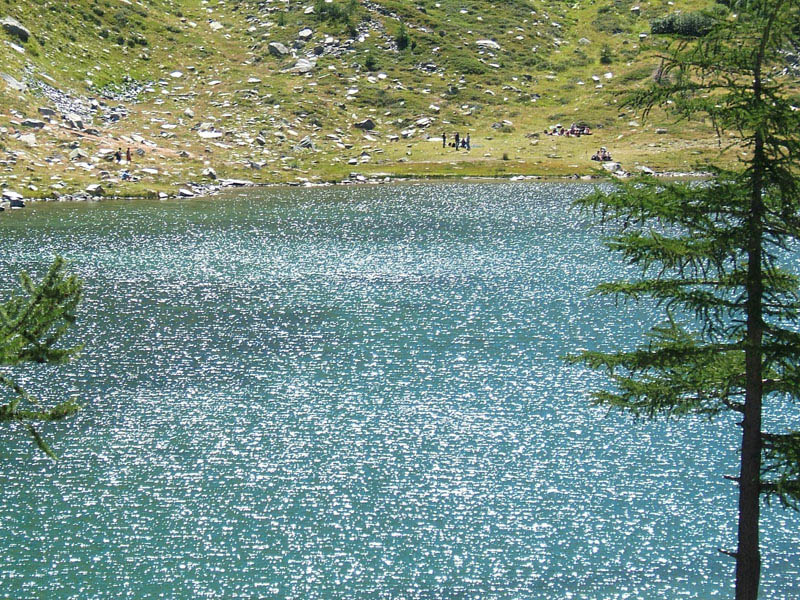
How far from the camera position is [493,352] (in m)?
49.8

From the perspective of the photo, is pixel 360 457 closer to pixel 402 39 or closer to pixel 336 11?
pixel 402 39

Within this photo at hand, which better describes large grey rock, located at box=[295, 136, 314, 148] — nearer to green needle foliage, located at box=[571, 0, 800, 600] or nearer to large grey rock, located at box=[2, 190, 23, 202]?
large grey rock, located at box=[2, 190, 23, 202]

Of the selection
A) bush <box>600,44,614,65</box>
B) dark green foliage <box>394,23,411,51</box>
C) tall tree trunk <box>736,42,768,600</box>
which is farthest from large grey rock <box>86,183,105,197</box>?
tall tree trunk <box>736,42,768,600</box>

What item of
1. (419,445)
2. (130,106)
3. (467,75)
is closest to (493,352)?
(419,445)

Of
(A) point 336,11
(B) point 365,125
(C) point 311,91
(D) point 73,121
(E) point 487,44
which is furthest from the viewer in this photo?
(E) point 487,44

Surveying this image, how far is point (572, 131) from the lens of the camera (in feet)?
446

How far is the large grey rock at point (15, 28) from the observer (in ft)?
407

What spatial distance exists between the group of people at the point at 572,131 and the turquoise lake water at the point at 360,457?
7258 centimetres

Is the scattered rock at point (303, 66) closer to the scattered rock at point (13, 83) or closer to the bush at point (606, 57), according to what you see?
the scattered rock at point (13, 83)

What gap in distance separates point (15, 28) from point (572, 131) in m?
86.9

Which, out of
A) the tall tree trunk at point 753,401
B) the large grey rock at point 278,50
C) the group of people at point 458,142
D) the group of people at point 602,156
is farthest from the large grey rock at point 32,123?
the tall tree trunk at point 753,401

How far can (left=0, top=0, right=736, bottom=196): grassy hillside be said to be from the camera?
11600cm

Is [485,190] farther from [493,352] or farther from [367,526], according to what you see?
[367,526]

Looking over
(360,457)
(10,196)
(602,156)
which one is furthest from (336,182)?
(360,457)
